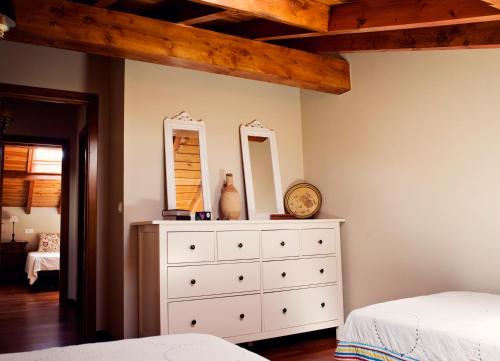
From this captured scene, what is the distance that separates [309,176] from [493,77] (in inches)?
73.5

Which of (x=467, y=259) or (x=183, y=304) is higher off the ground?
(x=467, y=259)

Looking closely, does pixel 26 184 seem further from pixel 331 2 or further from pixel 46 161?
pixel 331 2

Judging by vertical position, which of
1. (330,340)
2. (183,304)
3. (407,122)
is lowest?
(330,340)

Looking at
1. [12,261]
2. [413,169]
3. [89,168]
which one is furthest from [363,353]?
[12,261]

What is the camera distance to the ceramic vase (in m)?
3.83

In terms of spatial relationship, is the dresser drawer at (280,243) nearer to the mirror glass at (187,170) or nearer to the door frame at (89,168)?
the mirror glass at (187,170)

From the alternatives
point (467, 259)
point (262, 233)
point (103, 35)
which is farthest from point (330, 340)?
point (103, 35)

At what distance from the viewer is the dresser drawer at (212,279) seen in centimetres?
323

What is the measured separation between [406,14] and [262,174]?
76.8 inches

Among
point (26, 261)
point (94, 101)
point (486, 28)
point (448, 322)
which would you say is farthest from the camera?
point (26, 261)

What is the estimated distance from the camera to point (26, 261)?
9297mm

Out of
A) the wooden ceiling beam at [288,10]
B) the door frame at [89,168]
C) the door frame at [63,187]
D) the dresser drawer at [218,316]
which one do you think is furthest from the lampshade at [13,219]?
the wooden ceiling beam at [288,10]

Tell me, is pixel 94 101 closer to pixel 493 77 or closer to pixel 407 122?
pixel 407 122

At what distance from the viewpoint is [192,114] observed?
3994 mm
